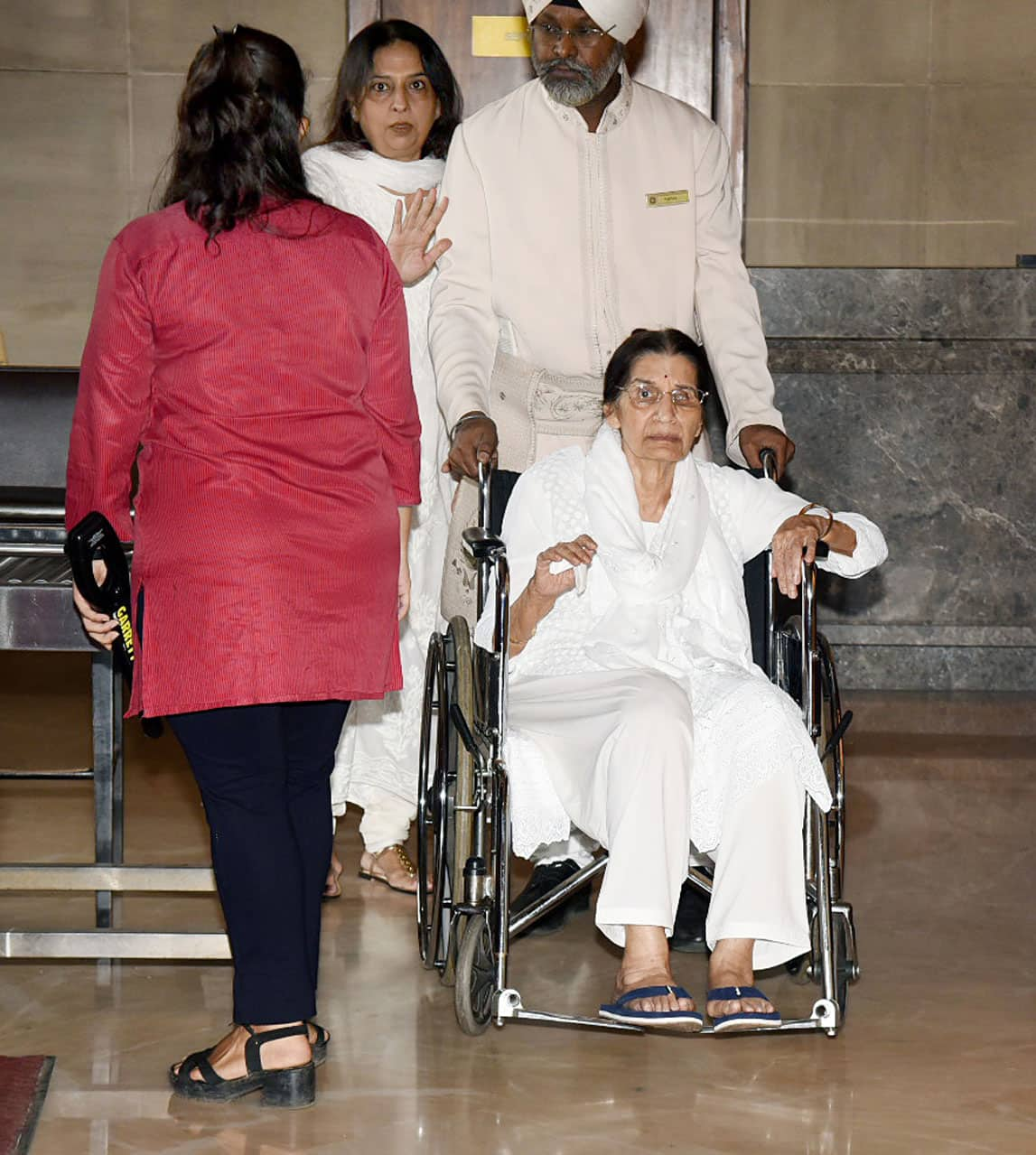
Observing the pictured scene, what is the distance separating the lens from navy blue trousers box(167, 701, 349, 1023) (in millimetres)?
2424

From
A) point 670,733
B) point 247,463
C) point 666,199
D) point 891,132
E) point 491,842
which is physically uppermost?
point 891,132

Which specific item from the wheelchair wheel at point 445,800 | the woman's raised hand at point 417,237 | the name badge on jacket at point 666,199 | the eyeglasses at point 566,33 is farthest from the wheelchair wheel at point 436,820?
the eyeglasses at point 566,33

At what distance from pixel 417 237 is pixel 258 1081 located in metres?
1.77

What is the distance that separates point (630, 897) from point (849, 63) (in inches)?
191

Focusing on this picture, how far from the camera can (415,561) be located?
3.82m

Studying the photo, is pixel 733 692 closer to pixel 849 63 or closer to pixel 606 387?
pixel 606 387

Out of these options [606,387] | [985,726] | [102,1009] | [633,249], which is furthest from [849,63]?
[102,1009]

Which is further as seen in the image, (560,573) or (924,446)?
(924,446)

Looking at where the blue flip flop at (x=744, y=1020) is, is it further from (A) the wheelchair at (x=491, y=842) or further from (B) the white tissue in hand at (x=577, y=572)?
(B) the white tissue in hand at (x=577, y=572)

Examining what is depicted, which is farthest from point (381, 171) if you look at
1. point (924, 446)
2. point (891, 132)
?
point (891, 132)

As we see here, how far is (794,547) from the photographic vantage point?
2969 millimetres

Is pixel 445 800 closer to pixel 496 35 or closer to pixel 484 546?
pixel 484 546

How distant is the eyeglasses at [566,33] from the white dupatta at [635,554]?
85 cm

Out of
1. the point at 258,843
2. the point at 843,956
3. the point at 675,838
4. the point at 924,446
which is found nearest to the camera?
the point at 258,843
